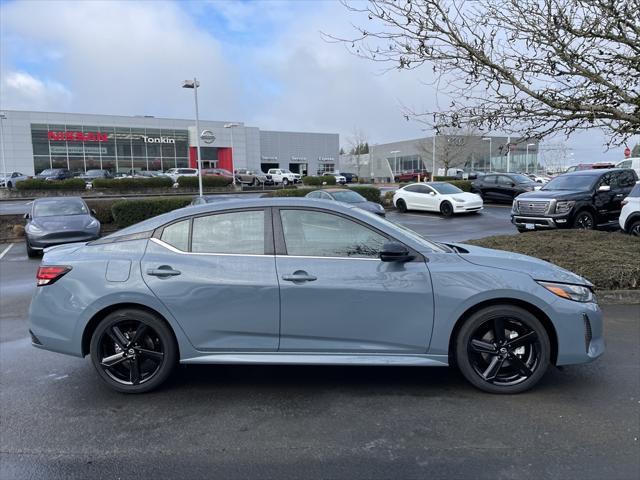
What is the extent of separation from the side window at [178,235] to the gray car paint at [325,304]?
110 millimetres

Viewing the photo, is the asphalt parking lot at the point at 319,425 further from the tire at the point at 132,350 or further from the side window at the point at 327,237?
the side window at the point at 327,237

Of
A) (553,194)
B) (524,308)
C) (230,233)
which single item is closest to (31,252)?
(230,233)

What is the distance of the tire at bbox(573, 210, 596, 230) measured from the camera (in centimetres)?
1296

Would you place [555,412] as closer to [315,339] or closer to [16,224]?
[315,339]

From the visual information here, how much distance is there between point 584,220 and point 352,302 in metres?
11.7

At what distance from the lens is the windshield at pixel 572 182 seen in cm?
1351

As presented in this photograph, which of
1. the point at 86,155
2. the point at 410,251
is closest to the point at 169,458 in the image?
the point at 410,251

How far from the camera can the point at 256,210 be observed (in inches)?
161

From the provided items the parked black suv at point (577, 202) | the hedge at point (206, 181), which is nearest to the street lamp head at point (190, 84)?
the parked black suv at point (577, 202)

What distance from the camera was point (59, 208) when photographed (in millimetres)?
14047

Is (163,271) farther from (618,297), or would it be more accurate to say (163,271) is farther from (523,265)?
(618,297)

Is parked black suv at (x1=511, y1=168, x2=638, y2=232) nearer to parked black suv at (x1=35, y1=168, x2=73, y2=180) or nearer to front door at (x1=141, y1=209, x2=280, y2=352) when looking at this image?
front door at (x1=141, y1=209, x2=280, y2=352)

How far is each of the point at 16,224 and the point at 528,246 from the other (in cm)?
1720

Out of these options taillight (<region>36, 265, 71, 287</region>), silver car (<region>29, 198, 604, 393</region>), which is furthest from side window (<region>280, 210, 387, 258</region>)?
taillight (<region>36, 265, 71, 287</region>)
